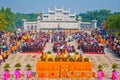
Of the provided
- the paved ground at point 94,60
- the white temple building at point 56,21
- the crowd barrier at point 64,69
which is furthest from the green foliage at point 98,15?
the crowd barrier at point 64,69

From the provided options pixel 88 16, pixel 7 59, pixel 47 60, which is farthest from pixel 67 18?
pixel 47 60

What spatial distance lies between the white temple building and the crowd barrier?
238ft

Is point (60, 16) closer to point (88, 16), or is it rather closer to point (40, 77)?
point (88, 16)

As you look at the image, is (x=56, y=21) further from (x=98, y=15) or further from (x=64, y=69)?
(x=64, y=69)

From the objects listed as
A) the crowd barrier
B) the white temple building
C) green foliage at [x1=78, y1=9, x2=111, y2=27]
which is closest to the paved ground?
the crowd barrier

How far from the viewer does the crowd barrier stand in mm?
25594

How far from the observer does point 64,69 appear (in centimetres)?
2556

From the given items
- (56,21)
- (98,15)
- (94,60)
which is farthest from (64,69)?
(98,15)

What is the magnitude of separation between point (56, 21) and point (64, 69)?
75.9 m

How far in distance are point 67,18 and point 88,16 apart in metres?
34.3

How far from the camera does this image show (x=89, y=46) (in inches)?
Answer: 1630

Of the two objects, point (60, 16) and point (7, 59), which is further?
point (60, 16)

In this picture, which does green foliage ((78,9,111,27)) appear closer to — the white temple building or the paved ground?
the white temple building

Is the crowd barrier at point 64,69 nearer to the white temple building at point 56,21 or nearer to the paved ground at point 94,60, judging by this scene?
the paved ground at point 94,60
